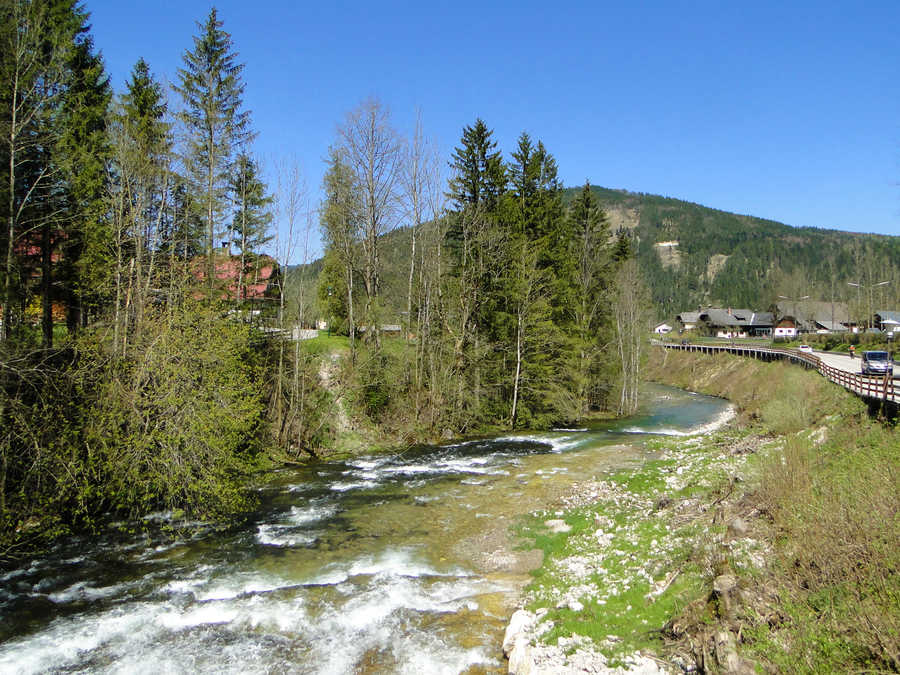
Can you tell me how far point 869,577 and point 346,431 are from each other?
73.0ft

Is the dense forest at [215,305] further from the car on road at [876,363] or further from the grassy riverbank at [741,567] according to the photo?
the car on road at [876,363]

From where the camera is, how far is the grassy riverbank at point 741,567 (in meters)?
5.71

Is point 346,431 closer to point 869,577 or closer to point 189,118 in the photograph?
point 189,118

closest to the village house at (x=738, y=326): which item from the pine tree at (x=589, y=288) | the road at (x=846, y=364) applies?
the road at (x=846, y=364)

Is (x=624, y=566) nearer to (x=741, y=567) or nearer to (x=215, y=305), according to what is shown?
(x=741, y=567)

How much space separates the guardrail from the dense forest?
13462 mm

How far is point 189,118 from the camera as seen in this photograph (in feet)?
76.0

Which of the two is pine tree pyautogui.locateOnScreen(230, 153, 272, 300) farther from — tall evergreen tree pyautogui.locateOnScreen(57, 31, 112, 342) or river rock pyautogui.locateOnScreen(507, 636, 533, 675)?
river rock pyautogui.locateOnScreen(507, 636, 533, 675)

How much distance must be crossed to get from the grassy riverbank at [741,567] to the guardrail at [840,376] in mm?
3811

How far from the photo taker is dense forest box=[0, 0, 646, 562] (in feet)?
43.4

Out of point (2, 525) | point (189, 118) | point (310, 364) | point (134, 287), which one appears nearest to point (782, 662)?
point (2, 525)

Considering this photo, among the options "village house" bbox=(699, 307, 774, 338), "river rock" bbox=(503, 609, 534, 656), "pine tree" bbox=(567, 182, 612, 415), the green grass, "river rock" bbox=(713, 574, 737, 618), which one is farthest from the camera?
"village house" bbox=(699, 307, 774, 338)

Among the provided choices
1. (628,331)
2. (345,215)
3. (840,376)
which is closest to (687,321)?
(628,331)

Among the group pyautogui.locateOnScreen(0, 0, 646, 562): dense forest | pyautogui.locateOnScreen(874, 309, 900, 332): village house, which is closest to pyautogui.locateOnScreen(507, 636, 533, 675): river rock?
pyautogui.locateOnScreen(0, 0, 646, 562): dense forest
